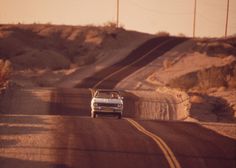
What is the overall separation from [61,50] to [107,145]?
279 ft

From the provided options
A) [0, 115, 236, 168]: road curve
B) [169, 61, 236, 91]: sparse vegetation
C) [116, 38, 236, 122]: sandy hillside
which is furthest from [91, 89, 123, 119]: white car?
[169, 61, 236, 91]: sparse vegetation

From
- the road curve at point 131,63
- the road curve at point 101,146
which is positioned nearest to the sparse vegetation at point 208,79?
the road curve at point 131,63

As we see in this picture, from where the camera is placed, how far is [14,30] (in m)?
112

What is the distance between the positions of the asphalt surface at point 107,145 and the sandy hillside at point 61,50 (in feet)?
127

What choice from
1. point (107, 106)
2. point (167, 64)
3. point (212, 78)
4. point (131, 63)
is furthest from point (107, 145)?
point (131, 63)

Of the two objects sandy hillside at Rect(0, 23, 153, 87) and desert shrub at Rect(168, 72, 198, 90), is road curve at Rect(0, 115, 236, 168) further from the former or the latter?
sandy hillside at Rect(0, 23, 153, 87)

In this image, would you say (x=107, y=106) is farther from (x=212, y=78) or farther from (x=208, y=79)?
(x=212, y=78)

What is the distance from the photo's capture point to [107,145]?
20562 millimetres

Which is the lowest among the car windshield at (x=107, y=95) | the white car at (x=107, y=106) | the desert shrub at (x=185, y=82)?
the desert shrub at (x=185, y=82)

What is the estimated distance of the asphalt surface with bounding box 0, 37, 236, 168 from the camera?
1770cm

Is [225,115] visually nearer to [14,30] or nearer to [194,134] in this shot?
[194,134]

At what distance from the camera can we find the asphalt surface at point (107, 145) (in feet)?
58.1

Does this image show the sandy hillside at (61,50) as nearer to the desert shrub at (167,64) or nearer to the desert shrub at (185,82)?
the desert shrub at (167,64)

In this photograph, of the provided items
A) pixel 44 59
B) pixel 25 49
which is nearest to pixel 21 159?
pixel 44 59
